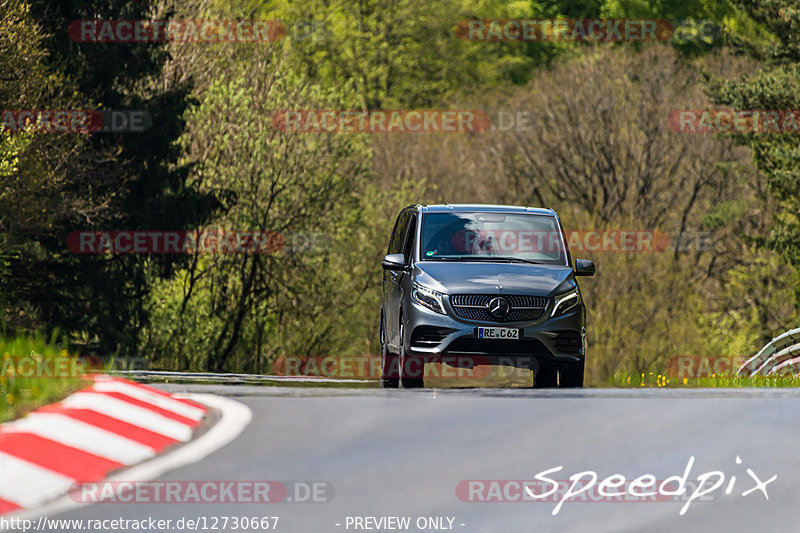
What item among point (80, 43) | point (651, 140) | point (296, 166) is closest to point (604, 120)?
point (651, 140)

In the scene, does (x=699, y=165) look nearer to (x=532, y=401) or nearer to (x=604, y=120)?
(x=604, y=120)

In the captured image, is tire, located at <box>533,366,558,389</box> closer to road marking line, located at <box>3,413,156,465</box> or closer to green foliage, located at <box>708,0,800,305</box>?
road marking line, located at <box>3,413,156,465</box>

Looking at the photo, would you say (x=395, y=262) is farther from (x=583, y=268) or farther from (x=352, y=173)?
(x=352, y=173)

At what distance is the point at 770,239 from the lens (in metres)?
42.3

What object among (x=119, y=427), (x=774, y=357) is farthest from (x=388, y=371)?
(x=774, y=357)

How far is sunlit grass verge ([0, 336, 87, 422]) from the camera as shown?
9461mm

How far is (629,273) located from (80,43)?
21.5m

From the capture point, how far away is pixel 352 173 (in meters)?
45.1

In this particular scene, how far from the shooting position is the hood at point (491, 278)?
14391mm

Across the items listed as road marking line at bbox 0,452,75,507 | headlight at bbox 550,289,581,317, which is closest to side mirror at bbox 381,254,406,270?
headlight at bbox 550,289,581,317

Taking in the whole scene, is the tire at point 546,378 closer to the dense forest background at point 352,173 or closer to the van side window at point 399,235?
the van side window at point 399,235

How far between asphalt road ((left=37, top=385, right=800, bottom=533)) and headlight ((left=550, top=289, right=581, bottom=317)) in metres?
2.78

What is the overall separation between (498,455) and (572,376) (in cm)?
608

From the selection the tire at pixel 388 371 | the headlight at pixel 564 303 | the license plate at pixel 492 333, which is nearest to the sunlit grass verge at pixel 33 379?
the license plate at pixel 492 333
